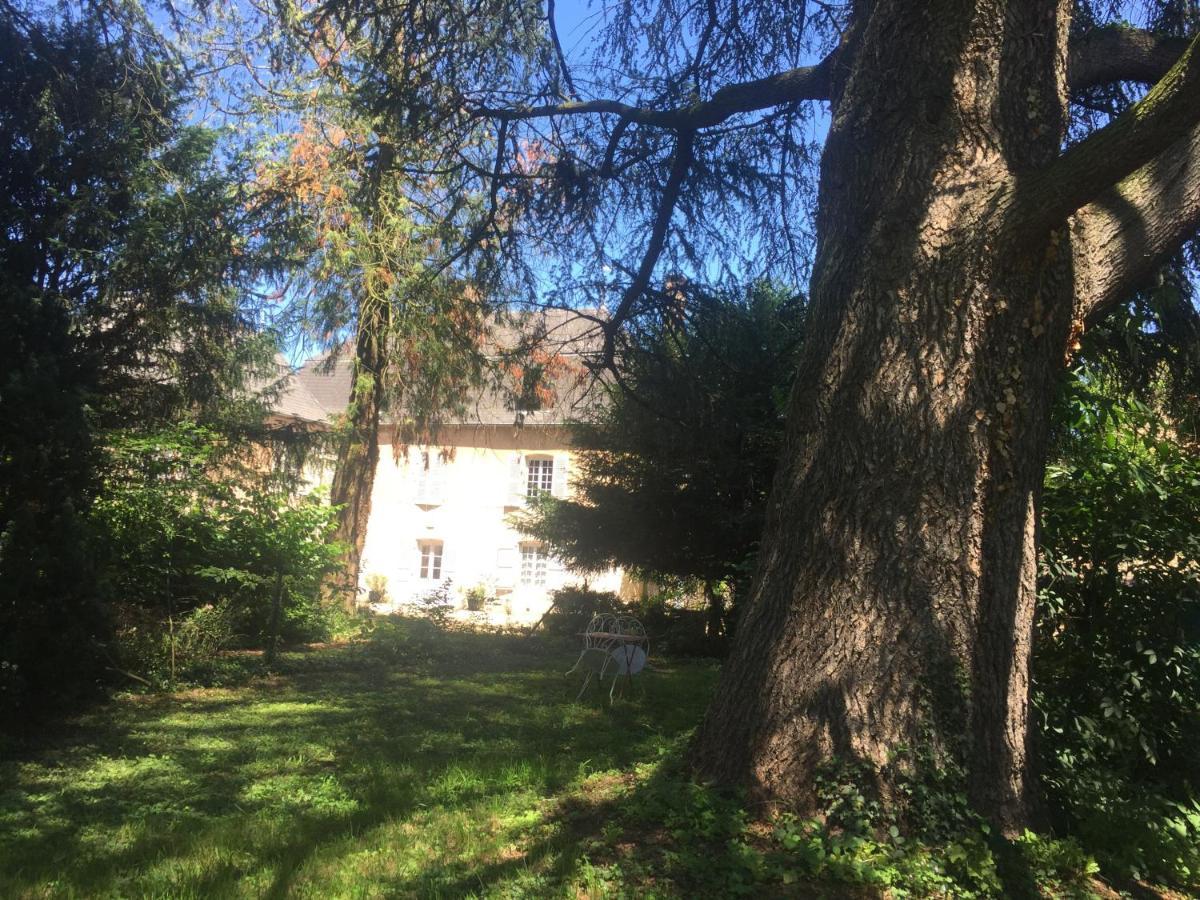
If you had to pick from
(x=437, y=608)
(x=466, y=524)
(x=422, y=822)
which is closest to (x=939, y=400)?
(x=422, y=822)

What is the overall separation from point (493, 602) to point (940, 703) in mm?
20880

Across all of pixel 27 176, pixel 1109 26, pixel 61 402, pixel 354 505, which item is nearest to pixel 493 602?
pixel 354 505

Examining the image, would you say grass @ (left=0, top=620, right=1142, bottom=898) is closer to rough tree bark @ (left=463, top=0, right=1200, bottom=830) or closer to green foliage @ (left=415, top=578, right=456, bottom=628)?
rough tree bark @ (left=463, top=0, right=1200, bottom=830)

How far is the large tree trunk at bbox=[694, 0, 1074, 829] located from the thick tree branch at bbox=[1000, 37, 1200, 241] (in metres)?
0.09

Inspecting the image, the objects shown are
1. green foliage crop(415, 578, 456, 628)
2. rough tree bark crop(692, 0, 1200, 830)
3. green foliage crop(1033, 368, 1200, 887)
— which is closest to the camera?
rough tree bark crop(692, 0, 1200, 830)

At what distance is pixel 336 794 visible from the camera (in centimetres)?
509

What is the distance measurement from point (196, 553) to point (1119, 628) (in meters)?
8.78

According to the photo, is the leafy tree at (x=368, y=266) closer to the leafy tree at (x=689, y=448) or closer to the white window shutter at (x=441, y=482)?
the leafy tree at (x=689, y=448)

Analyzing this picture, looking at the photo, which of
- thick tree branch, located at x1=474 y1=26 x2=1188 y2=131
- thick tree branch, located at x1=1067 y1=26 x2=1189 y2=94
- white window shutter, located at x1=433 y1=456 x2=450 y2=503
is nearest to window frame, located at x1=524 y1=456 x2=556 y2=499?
white window shutter, located at x1=433 y1=456 x2=450 y2=503

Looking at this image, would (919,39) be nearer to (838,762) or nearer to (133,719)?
(838,762)

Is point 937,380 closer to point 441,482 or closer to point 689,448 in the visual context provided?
point 689,448

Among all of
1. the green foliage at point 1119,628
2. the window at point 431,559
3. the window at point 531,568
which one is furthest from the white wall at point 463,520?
the green foliage at point 1119,628

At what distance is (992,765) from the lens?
422 cm

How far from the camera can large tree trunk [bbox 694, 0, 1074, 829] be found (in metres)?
4.26
